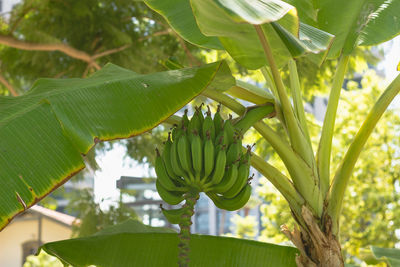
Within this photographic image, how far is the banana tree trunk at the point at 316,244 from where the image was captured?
6.17 ft

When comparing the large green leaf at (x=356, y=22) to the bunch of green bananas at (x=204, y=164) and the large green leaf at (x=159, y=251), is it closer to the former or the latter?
the bunch of green bananas at (x=204, y=164)

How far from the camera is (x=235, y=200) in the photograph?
181 cm

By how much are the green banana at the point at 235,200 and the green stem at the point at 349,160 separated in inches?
15.8

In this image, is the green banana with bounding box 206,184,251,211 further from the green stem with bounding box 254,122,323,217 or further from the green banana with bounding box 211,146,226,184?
the green stem with bounding box 254,122,323,217

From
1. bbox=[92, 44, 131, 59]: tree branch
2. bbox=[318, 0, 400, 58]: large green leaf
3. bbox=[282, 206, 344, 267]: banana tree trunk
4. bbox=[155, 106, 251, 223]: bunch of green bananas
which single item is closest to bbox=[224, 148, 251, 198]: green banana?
bbox=[155, 106, 251, 223]: bunch of green bananas

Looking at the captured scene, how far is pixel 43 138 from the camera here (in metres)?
1.49

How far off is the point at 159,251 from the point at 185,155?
546mm

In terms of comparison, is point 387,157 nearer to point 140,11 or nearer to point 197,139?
point 140,11

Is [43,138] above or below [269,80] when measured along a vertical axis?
below

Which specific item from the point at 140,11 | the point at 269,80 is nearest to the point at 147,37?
the point at 140,11

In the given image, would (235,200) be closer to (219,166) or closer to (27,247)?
(219,166)

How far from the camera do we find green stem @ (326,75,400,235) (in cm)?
199

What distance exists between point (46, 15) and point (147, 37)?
97 cm

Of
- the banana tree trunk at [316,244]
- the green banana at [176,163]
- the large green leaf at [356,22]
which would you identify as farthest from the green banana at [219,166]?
the large green leaf at [356,22]
